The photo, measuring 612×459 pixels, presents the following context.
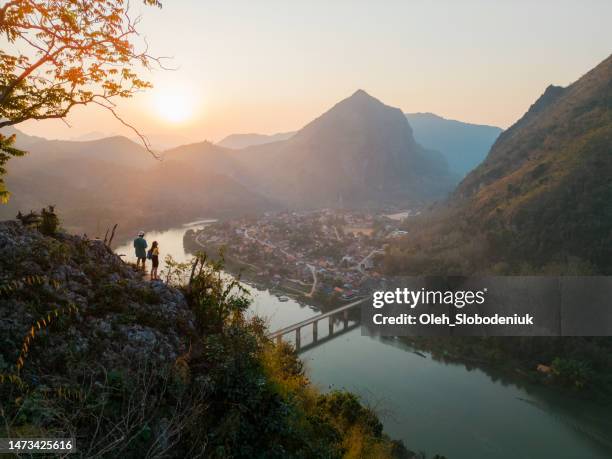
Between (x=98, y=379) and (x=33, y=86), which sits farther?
(x=33, y=86)

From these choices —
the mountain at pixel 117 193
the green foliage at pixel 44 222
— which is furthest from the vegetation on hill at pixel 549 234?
the mountain at pixel 117 193

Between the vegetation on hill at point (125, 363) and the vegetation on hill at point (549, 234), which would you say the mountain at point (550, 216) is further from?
the vegetation on hill at point (125, 363)

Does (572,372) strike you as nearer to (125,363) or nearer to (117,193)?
(125,363)

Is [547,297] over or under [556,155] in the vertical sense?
under

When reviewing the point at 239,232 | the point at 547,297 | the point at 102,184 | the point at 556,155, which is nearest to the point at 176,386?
the point at 547,297

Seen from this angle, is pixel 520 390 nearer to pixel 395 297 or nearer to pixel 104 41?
pixel 395 297

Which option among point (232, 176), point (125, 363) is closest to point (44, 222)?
point (125, 363)
